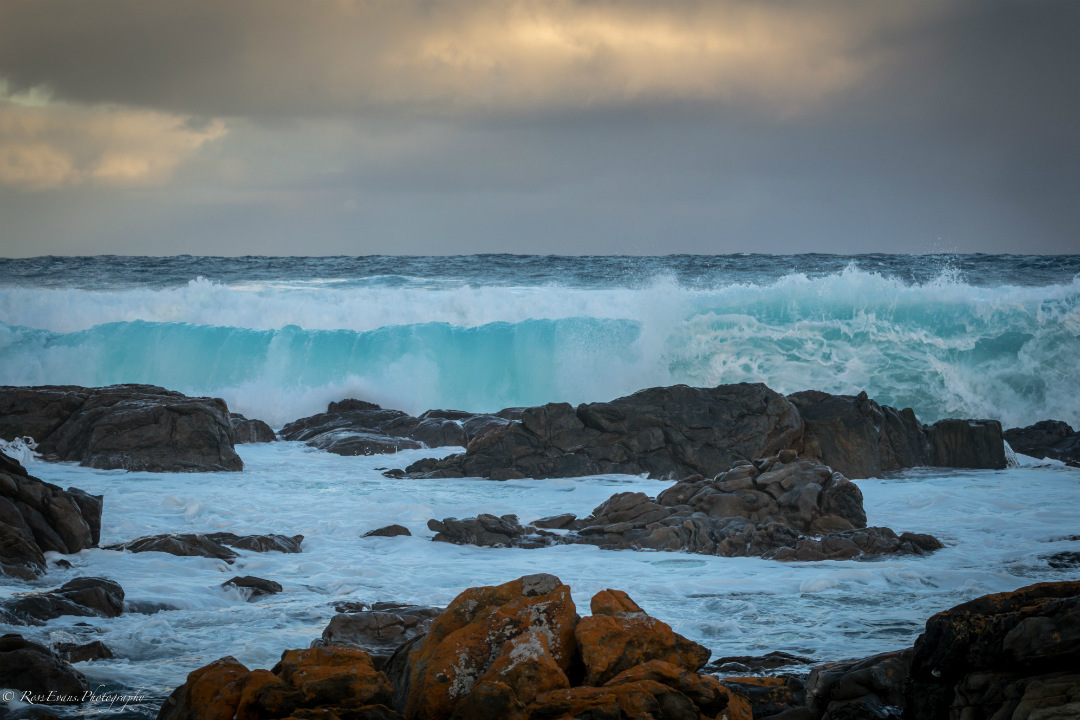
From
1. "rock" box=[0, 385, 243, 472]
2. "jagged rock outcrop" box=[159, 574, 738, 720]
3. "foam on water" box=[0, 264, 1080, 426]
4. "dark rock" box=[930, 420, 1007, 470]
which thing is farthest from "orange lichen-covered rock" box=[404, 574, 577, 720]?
"foam on water" box=[0, 264, 1080, 426]

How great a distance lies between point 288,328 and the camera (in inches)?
946

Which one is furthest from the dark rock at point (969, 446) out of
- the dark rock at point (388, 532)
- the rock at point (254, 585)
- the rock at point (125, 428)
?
the rock at point (125, 428)

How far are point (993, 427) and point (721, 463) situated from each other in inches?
189

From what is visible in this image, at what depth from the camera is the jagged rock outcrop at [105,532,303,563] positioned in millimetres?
8195

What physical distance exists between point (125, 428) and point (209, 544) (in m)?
6.04

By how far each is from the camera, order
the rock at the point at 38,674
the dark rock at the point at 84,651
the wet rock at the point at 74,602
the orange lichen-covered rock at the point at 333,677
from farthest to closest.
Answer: the wet rock at the point at 74,602 → the dark rock at the point at 84,651 → the rock at the point at 38,674 → the orange lichen-covered rock at the point at 333,677

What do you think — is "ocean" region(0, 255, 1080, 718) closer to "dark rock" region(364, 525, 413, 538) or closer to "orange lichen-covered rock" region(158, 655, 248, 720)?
"dark rock" region(364, 525, 413, 538)

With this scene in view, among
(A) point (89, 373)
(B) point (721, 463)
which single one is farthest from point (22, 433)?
(B) point (721, 463)

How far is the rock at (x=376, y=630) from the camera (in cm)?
559

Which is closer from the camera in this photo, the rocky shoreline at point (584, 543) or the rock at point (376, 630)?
the rocky shoreline at point (584, 543)

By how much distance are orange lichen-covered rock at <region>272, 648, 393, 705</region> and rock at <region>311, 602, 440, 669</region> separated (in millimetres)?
978

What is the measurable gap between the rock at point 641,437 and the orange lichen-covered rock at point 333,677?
8549 mm

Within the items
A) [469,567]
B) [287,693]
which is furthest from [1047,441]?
[287,693]

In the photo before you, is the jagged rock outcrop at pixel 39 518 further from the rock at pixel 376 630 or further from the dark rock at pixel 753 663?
the dark rock at pixel 753 663
